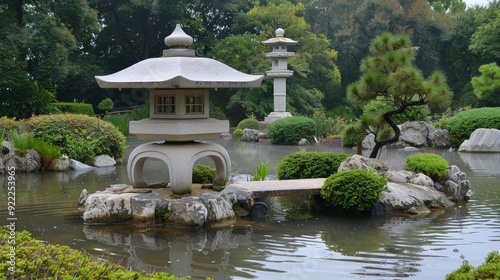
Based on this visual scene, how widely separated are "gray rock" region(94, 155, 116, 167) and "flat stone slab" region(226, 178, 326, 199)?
6.64 meters

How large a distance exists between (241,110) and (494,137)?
1538 centimetres

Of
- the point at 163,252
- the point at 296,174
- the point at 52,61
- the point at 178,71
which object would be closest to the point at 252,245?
the point at 163,252

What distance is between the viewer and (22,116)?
2095 cm

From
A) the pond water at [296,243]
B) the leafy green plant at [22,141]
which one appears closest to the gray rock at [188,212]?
the pond water at [296,243]

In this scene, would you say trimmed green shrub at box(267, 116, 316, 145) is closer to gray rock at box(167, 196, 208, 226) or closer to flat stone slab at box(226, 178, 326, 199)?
flat stone slab at box(226, 178, 326, 199)

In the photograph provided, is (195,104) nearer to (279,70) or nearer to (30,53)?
(30,53)

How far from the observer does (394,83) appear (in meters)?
10.1

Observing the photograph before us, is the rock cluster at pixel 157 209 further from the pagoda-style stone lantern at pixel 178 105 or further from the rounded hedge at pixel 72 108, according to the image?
the rounded hedge at pixel 72 108

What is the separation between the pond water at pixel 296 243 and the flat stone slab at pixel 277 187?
443mm

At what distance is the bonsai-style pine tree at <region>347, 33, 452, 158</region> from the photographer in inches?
396

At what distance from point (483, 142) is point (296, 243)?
1329cm

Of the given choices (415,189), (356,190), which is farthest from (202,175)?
(415,189)

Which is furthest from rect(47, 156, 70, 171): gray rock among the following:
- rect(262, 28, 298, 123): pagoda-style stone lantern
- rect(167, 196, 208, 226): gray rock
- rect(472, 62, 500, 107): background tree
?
rect(472, 62, 500, 107): background tree

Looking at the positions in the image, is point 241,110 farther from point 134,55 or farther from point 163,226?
point 163,226
